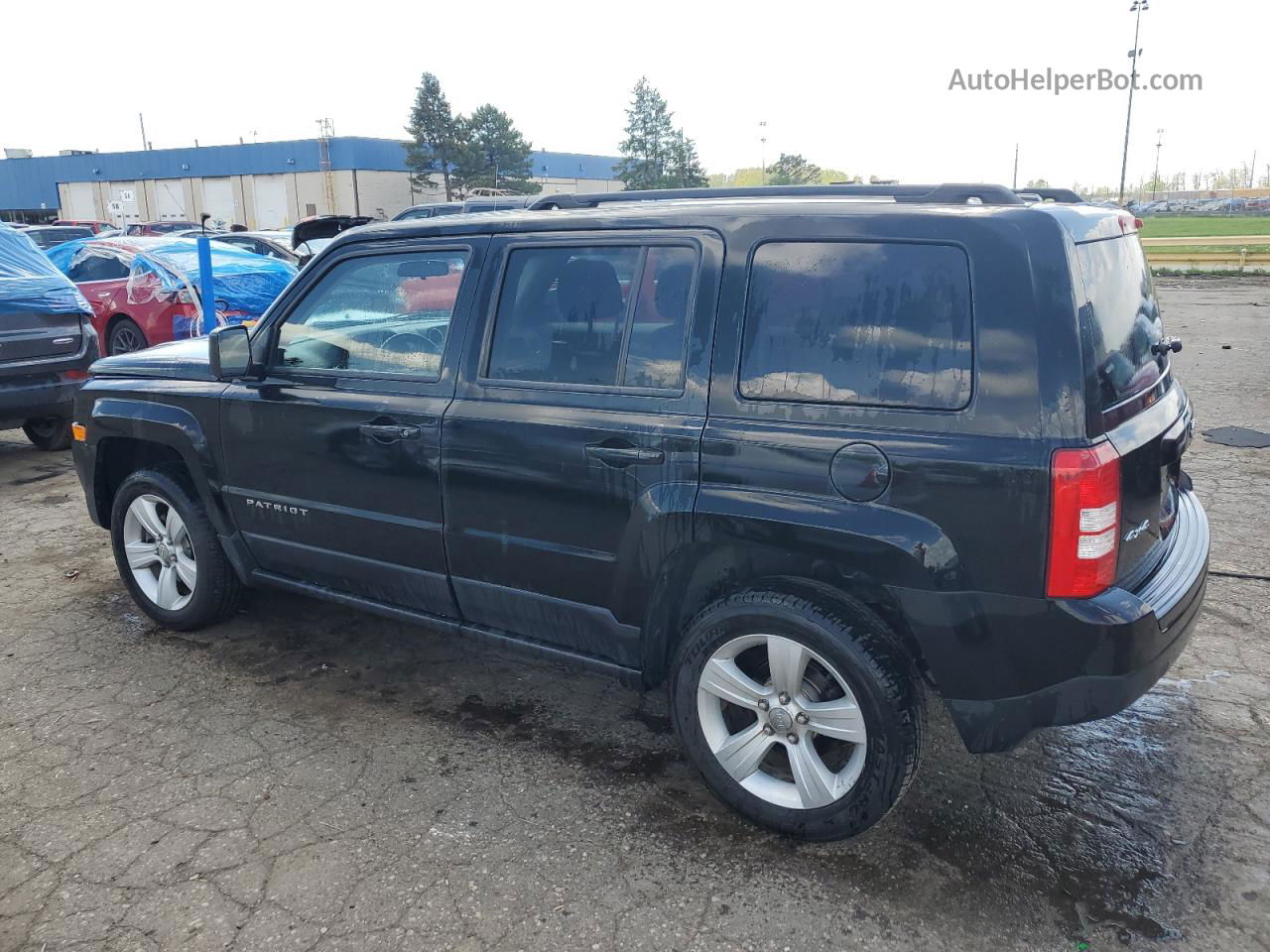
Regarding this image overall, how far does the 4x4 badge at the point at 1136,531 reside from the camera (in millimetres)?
2514

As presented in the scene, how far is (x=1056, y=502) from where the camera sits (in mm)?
2354

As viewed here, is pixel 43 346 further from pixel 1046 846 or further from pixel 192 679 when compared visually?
pixel 1046 846

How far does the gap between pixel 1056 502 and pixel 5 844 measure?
320cm

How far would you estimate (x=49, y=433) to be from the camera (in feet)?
27.9

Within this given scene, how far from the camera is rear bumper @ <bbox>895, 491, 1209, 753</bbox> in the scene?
2.43m

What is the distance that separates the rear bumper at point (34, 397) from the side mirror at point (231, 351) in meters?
4.03

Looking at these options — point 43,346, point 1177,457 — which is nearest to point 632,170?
point 43,346

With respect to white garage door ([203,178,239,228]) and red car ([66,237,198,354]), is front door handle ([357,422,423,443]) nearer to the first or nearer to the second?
red car ([66,237,198,354])

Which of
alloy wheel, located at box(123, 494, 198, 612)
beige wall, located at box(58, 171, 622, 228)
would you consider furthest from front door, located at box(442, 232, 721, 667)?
beige wall, located at box(58, 171, 622, 228)

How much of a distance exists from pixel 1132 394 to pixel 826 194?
107 cm

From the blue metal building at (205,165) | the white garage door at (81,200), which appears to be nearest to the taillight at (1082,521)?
the blue metal building at (205,165)

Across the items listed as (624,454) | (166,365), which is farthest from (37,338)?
(624,454)

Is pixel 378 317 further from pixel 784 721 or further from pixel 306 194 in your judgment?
pixel 306 194

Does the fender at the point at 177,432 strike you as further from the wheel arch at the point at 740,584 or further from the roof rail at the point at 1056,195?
the roof rail at the point at 1056,195
